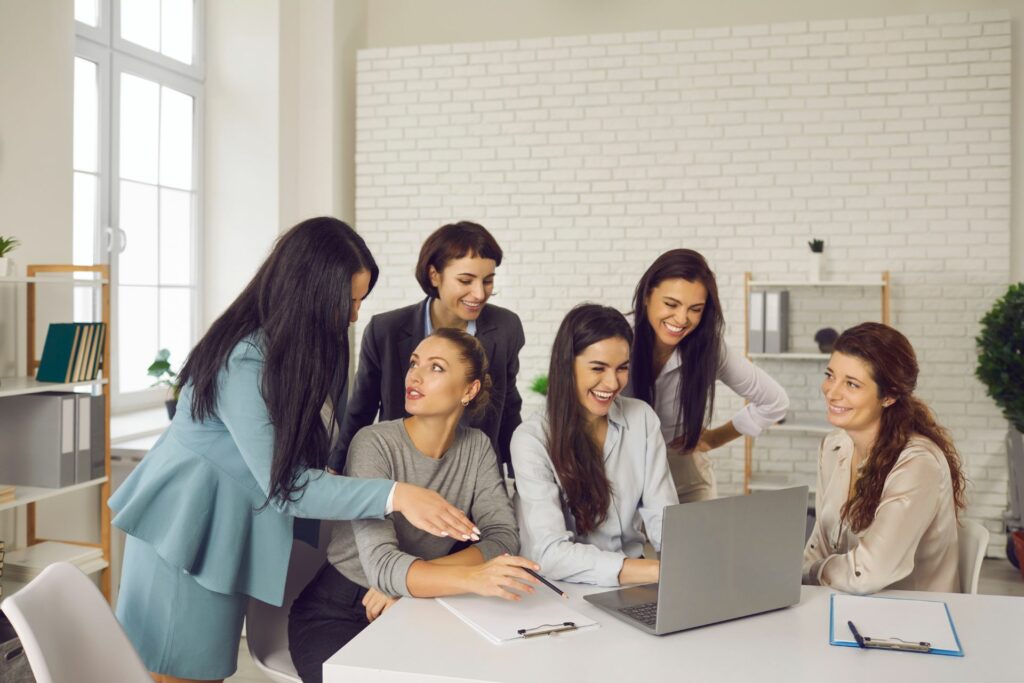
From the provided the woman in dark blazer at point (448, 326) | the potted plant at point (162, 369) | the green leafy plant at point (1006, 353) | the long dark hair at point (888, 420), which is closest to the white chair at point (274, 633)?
the woman in dark blazer at point (448, 326)

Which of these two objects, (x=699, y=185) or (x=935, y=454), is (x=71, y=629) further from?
(x=699, y=185)

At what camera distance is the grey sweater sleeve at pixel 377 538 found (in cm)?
187

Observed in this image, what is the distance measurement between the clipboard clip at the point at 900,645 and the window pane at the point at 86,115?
4271 millimetres

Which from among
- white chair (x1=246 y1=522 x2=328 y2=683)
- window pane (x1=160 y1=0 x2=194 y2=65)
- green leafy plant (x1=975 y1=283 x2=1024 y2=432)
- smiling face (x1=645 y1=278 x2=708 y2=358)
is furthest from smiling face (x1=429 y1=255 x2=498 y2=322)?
window pane (x1=160 y1=0 x2=194 y2=65)

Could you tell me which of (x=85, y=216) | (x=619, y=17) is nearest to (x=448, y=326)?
(x=85, y=216)

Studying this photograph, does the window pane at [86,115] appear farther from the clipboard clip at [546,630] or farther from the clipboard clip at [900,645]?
the clipboard clip at [900,645]

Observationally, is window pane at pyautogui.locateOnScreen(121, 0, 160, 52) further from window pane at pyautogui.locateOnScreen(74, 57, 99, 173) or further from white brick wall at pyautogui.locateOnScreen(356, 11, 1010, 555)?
white brick wall at pyautogui.locateOnScreen(356, 11, 1010, 555)

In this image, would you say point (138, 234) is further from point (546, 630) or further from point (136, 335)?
point (546, 630)

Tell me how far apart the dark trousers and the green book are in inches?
65.7

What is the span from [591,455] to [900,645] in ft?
2.64

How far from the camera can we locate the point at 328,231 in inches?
74.8

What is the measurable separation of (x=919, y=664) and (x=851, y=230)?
403 cm

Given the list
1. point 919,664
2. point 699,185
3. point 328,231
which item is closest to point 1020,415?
point 699,185

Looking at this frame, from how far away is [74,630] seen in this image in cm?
167
